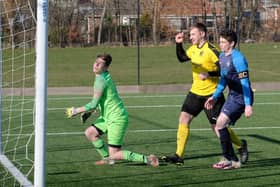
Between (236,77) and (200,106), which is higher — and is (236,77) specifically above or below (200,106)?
above

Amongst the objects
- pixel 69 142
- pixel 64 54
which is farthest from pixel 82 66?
pixel 69 142

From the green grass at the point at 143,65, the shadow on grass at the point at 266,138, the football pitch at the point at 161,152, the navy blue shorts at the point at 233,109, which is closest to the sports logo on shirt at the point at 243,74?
the navy blue shorts at the point at 233,109

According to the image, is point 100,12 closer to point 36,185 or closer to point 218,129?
point 218,129

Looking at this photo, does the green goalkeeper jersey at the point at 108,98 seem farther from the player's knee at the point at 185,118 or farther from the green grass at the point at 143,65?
the green grass at the point at 143,65

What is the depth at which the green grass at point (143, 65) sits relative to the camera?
85.0 ft

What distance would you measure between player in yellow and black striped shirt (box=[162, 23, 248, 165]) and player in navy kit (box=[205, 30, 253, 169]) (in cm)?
30

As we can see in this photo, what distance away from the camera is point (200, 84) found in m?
10.2

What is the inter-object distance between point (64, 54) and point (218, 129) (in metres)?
25.6

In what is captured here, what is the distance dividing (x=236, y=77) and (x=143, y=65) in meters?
22.5

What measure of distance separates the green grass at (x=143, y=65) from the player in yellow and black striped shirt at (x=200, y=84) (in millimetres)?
14204

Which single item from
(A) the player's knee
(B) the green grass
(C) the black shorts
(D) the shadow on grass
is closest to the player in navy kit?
(C) the black shorts

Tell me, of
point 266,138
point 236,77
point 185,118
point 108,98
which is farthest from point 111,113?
point 266,138

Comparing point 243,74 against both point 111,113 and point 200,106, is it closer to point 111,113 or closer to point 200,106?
point 200,106

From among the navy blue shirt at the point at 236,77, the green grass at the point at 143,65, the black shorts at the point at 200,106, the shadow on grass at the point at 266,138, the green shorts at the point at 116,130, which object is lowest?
the green grass at the point at 143,65
